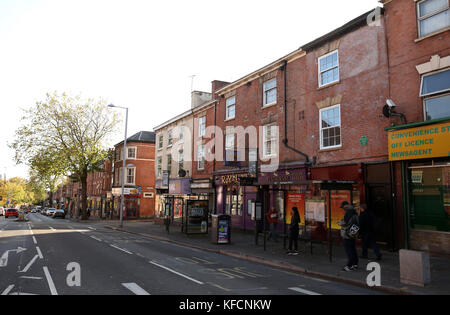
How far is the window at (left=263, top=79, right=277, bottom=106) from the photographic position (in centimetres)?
1938

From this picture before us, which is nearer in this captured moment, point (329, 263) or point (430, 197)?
point (329, 263)

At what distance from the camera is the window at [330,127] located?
1516cm

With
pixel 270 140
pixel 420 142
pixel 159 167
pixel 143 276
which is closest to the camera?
pixel 143 276

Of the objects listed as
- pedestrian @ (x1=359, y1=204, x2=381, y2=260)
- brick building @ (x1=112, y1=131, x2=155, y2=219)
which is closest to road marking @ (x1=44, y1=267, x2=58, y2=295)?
pedestrian @ (x1=359, y1=204, x2=381, y2=260)

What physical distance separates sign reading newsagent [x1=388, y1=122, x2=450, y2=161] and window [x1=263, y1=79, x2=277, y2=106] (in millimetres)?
8380

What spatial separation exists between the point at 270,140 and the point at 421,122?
9.19 m

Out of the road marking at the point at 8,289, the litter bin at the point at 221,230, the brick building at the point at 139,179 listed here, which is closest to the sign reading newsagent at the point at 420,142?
the litter bin at the point at 221,230

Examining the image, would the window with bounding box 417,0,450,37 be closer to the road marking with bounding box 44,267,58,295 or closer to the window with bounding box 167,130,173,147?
the road marking with bounding box 44,267,58,295

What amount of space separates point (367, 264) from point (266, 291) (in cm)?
479

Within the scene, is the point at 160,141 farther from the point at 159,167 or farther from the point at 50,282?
the point at 50,282

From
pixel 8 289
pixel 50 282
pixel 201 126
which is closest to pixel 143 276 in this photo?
pixel 50 282

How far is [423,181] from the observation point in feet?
38.5

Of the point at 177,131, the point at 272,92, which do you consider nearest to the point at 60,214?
the point at 177,131
